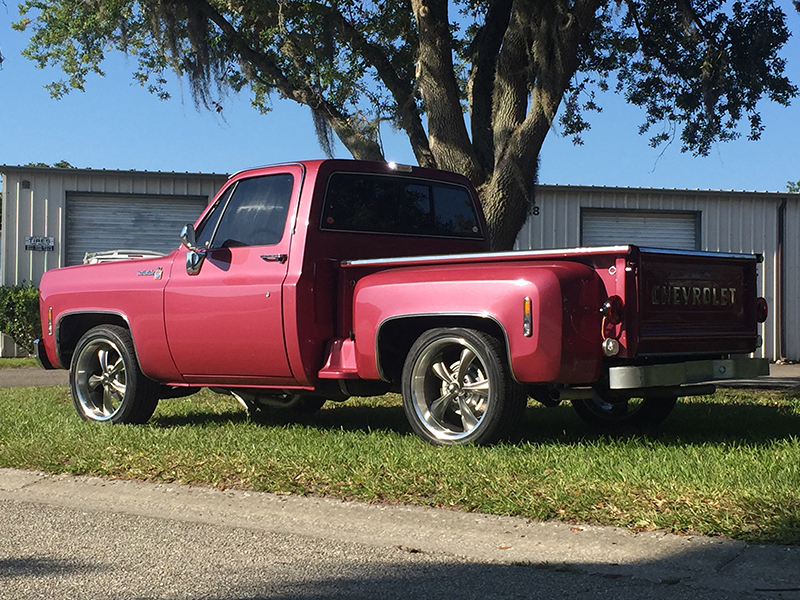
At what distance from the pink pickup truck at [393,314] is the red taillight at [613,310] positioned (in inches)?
0.5

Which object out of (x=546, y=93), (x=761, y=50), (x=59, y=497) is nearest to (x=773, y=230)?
(x=761, y=50)

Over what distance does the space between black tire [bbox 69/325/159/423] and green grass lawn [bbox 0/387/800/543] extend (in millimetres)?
181

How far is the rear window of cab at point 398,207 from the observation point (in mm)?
8086

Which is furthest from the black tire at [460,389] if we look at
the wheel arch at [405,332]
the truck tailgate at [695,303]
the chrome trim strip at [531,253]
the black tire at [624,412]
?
the black tire at [624,412]

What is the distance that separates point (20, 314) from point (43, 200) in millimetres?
2572

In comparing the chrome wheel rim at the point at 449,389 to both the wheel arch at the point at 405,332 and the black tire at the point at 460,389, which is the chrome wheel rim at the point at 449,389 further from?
the wheel arch at the point at 405,332

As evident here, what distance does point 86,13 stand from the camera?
16109mm

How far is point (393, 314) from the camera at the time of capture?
24.0 feet

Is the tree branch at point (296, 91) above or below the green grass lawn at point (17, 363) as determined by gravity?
above

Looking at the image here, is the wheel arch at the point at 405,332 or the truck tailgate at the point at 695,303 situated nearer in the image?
the truck tailgate at the point at 695,303

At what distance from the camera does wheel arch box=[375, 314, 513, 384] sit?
23.4 ft

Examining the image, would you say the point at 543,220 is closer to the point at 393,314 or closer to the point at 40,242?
the point at 40,242

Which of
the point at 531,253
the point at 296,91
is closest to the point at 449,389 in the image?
the point at 531,253

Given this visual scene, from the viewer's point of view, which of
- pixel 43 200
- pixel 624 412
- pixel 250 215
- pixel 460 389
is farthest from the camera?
pixel 43 200
